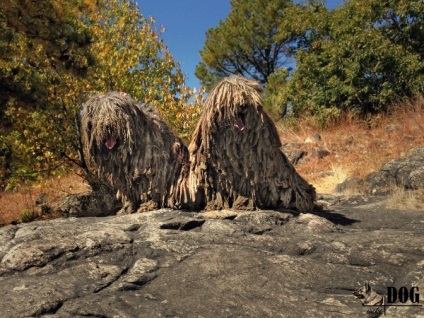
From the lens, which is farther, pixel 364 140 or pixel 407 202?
pixel 364 140

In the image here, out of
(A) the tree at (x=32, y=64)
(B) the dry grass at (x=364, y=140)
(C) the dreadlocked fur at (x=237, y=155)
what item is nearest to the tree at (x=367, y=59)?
(B) the dry grass at (x=364, y=140)

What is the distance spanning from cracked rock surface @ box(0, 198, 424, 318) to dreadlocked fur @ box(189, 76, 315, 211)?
19.1 inches

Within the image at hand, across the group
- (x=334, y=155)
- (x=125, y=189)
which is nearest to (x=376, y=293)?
(x=125, y=189)

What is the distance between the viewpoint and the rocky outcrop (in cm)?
804

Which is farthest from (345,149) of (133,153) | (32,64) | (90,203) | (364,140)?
(133,153)

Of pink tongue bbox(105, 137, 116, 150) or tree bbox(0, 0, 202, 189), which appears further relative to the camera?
tree bbox(0, 0, 202, 189)

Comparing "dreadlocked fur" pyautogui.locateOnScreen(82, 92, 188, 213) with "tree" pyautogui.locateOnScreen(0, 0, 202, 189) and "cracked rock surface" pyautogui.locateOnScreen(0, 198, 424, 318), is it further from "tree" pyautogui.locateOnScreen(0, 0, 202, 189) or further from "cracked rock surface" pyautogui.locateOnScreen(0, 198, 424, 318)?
"tree" pyautogui.locateOnScreen(0, 0, 202, 189)

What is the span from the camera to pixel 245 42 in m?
30.6

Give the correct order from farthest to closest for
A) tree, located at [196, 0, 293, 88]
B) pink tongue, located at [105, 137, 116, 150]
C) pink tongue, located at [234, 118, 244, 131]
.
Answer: tree, located at [196, 0, 293, 88] → pink tongue, located at [105, 137, 116, 150] → pink tongue, located at [234, 118, 244, 131]

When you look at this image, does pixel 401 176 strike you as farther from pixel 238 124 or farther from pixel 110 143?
pixel 110 143

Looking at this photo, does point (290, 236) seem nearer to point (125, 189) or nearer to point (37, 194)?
point (125, 189)

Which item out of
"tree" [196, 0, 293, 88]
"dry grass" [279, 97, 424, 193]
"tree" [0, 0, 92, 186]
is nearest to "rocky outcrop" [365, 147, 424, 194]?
"dry grass" [279, 97, 424, 193]

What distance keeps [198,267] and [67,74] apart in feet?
26.5

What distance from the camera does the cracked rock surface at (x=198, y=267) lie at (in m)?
2.60
